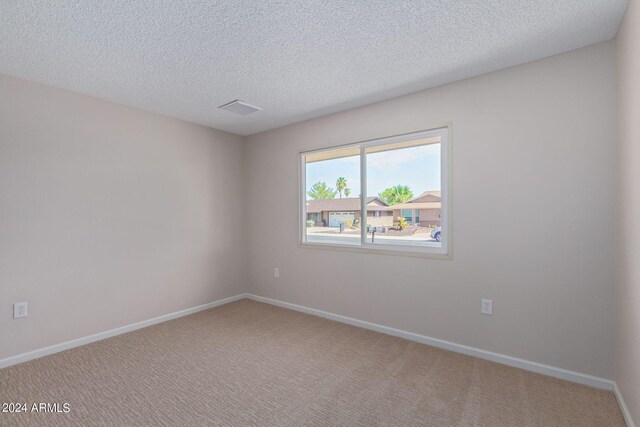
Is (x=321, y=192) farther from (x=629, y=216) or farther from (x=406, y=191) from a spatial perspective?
(x=629, y=216)

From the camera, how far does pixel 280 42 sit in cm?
211

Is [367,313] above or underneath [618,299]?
underneath

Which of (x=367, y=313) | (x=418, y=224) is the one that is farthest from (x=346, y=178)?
(x=367, y=313)

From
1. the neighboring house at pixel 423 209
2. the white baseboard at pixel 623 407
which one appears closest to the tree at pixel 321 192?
the neighboring house at pixel 423 209

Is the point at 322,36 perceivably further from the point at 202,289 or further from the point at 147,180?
the point at 202,289

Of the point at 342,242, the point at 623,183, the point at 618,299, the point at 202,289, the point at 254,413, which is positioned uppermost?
the point at 623,183

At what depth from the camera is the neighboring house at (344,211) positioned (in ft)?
10.9

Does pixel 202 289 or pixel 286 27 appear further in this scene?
pixel 202 289

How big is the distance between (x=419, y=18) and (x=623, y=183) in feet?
5.42

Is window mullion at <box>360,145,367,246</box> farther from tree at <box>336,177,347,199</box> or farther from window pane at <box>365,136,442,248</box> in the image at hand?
tree at <box>336,177,347,199</box>

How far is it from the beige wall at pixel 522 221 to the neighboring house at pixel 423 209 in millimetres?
208

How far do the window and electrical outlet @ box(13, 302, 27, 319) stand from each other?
2737mm

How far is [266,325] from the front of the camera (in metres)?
3.44

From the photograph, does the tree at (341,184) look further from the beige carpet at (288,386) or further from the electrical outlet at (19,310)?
the electrical outlet at (19,310)
